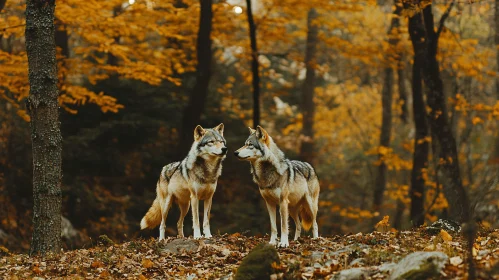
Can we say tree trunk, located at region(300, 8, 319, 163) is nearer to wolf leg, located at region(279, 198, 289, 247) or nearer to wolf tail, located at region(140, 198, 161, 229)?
wolf tail, located at region(140, 198, 161, 229)

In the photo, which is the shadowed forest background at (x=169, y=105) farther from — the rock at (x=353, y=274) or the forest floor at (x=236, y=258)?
the rock at (x=353, y=274)

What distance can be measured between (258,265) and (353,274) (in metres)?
1.04

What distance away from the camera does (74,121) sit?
19.6 metres

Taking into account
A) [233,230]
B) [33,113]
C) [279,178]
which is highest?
[33,113]

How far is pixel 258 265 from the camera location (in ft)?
23.2

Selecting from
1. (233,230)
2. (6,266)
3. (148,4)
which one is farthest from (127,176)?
(6,266)

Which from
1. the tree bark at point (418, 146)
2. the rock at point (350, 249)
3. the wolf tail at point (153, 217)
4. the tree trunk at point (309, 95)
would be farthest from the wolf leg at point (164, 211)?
the tree trunk at point (309, 95)

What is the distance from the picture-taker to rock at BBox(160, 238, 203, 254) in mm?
9680

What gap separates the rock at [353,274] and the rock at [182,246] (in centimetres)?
317

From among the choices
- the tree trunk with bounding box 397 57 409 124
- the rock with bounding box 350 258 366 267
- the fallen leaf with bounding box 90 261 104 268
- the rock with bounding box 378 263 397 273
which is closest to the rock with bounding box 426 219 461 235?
the rock with bounding box 350 258 366 267

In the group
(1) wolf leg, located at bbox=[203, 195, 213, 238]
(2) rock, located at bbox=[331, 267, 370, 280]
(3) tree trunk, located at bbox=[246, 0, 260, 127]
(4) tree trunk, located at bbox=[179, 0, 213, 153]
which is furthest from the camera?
(3) tree trunk, located at bbox=[246, 0, 260, 127]

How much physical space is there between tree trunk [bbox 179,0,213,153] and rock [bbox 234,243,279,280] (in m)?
10.9

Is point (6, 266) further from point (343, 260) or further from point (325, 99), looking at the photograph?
point (325, 99)

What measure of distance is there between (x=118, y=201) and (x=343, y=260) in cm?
1305
